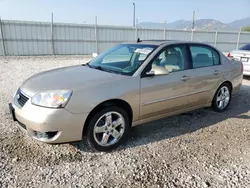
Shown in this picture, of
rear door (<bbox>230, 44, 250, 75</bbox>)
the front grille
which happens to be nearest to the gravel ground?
the front grille

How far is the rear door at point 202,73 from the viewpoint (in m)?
4.04

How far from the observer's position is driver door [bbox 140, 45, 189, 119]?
3404mm

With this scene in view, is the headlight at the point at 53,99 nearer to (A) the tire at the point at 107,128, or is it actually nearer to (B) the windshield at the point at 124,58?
(A) the tire at the point at 107,128

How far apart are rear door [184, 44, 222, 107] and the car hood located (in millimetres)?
1492

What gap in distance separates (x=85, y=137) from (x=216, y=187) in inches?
66.9

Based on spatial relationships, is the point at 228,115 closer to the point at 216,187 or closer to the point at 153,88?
the point at 153,88

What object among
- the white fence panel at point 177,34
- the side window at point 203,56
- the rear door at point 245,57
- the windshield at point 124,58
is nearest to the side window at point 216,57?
the side window at point 203,56

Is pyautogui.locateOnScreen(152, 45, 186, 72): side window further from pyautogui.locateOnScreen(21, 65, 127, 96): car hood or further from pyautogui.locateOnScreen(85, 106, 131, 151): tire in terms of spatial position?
pyautogui.locateOnScreen(85, 106, 131, 151): tire

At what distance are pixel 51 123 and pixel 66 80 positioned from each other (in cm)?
70

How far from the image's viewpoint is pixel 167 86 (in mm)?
3598

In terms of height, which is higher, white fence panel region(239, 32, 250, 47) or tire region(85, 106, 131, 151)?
white fence panel region(239, 32, 250, 47)

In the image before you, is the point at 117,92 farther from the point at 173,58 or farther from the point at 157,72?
the point at 173,58

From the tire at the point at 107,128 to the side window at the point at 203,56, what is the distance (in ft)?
5.92

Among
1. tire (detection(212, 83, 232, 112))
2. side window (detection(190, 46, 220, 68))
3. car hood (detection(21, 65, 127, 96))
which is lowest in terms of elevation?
tire (detection(212, 83, 232, 112))
